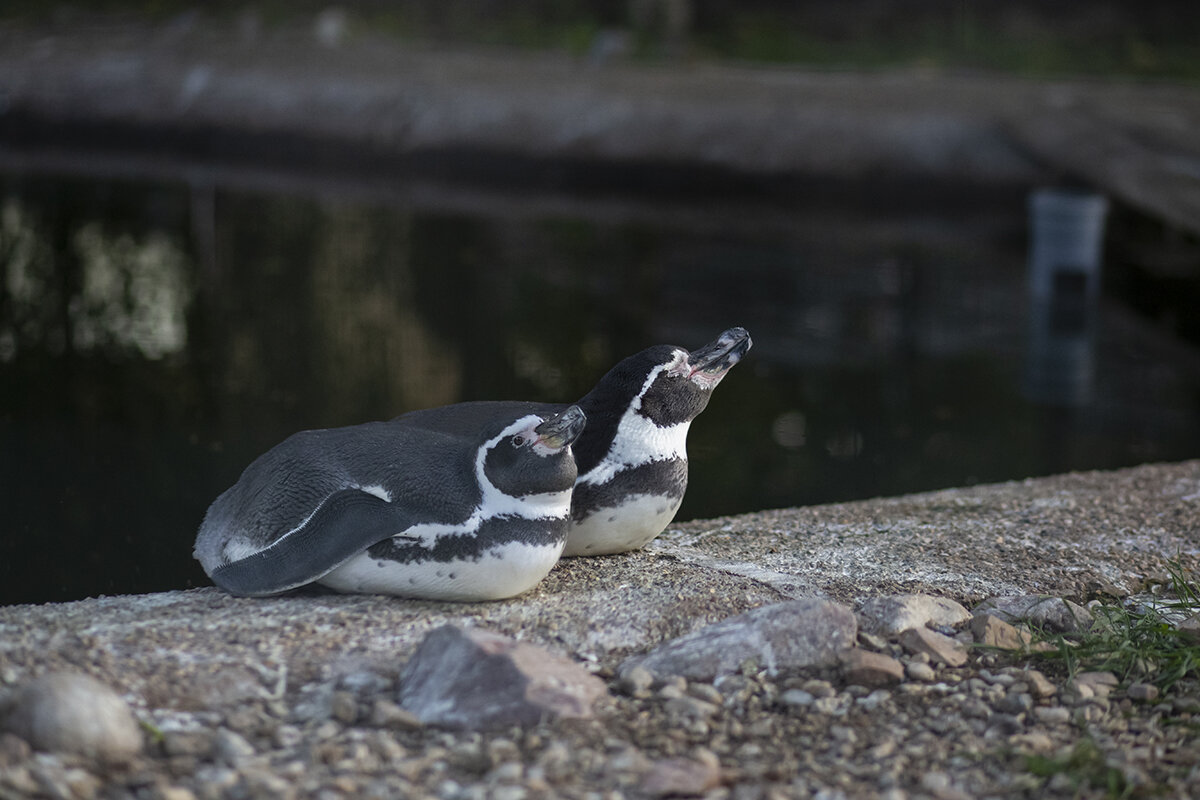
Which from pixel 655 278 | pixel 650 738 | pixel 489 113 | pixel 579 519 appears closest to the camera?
pixel 650 738

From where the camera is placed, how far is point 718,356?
3.47 meters

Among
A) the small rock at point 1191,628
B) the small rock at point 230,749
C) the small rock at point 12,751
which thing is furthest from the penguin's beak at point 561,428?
the small rock at point 1191,628

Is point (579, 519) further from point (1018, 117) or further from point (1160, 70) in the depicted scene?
point (1160, 70)

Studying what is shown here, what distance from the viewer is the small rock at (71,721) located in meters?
2.33

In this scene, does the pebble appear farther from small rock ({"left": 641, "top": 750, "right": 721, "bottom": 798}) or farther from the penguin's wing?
the penguin's wing

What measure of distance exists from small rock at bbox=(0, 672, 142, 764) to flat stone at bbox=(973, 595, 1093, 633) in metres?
1.82

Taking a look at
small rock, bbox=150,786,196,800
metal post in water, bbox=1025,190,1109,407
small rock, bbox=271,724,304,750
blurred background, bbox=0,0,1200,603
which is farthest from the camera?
metal post in water, bbox=1025,190,1109,407

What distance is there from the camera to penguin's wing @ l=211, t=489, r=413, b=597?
2.96 m

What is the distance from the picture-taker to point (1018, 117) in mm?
12023

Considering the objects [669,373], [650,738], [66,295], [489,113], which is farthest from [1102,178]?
[650,738]

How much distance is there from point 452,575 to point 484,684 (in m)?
0.49

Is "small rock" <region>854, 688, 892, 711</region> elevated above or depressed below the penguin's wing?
below

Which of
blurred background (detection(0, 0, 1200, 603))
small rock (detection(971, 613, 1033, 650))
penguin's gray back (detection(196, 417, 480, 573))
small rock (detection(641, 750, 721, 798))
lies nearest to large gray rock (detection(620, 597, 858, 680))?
→ small rock (detection(971, 613, 1033, 650))

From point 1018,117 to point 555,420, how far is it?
9969 mm
